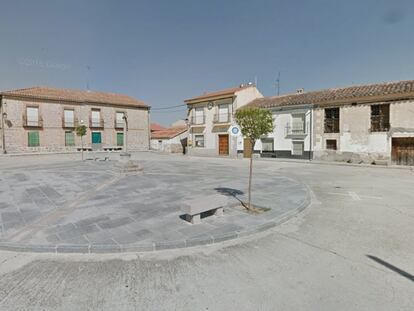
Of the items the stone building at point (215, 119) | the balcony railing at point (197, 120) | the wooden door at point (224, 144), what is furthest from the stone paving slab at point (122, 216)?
the balcony railing at point (197, 120)

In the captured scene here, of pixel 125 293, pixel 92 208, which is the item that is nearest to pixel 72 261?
pixel 125 293

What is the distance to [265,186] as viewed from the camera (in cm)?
828

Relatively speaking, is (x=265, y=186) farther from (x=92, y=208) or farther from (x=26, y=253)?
(x=26, y=253)

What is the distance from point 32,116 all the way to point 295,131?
95.1ft

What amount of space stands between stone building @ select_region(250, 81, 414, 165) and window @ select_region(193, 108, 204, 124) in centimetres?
1017

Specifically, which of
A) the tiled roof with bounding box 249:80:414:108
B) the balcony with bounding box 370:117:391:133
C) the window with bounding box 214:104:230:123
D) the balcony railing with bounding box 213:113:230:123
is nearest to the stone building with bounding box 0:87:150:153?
the balcony railing with bounding box 213:113:230:123

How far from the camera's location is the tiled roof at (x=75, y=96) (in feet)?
86.8

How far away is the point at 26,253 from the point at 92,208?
81.2 inches

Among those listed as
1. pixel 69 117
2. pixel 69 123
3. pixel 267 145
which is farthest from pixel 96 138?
pixel 267 145

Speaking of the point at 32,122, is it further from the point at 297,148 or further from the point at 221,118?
the point at 297,148

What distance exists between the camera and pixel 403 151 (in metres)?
16.5

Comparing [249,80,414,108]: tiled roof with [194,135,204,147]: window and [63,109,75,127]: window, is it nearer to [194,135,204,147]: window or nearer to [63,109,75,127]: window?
[194,135,204,147]: window

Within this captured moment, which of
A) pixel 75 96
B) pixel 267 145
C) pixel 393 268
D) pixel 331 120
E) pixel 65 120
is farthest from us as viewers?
pixel 75 96

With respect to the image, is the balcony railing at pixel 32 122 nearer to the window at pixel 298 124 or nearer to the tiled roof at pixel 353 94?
the tiled roof at pixel 353 94
